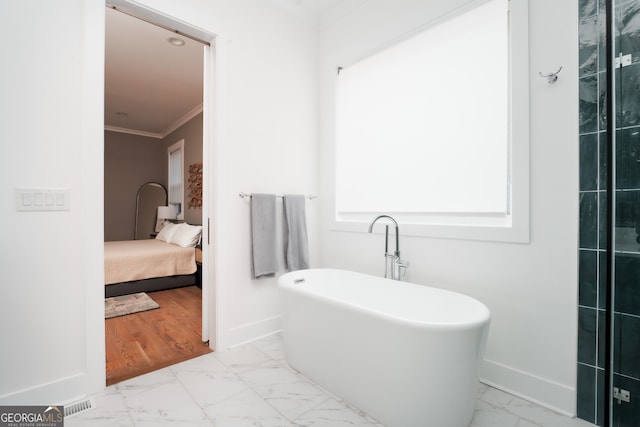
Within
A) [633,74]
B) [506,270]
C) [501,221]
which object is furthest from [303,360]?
[633,74]

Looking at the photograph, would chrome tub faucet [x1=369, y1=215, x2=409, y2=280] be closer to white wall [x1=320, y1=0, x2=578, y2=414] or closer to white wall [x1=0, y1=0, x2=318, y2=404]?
white wall [x1=320, y1=0, x2=578, y2=414]

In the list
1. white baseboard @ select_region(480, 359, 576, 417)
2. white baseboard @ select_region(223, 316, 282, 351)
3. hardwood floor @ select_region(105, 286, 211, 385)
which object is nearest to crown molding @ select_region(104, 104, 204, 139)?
hardwood floor @ select_region(105, 286, 211, 385)

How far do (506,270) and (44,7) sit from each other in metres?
2.79

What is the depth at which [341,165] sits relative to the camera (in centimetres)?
276

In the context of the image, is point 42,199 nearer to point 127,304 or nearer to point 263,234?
point 263,234

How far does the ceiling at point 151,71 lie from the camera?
9.03 feet

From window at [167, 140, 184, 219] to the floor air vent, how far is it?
4.17m

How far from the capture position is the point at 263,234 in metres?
2.39

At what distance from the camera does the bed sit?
341cm

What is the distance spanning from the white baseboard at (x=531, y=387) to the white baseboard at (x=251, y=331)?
58.6 inches

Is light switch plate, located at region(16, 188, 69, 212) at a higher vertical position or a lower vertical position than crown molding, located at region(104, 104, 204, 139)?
lower

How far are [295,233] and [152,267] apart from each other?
219 cm

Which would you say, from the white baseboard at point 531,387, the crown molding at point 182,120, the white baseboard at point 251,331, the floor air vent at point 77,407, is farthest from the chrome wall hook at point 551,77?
the crown molding at point 182,120

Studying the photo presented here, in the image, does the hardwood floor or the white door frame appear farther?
the white door frame
